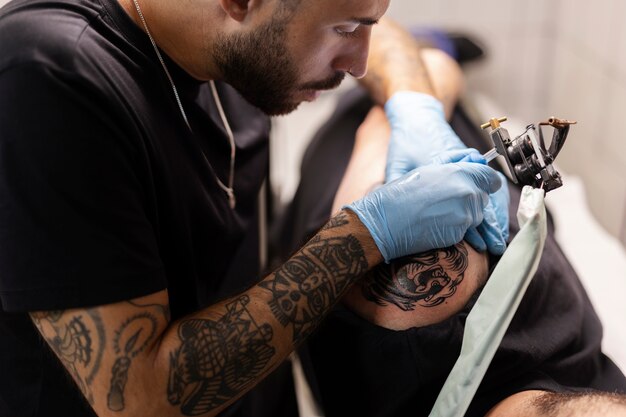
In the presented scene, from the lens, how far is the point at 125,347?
89cm

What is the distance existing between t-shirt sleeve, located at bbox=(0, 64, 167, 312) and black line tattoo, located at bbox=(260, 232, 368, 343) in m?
0.22

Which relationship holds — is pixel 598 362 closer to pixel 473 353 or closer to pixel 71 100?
pixel 473 353

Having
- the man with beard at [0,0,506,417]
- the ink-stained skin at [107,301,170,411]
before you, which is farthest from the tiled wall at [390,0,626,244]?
the ink-stained skin at [107,301,170,411]

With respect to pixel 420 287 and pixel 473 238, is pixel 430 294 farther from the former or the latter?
pixel 473 238

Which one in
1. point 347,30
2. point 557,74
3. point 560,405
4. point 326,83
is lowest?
point 557,74

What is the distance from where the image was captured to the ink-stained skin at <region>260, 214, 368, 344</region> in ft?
3.24

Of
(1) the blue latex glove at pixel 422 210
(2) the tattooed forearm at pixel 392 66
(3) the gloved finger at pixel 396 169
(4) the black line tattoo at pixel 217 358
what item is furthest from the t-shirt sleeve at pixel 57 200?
(2) the tattooed forearm at pixel 392 66

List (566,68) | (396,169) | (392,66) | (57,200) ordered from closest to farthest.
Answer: (57,200)
(396,169)
(392,66)
(566,68)

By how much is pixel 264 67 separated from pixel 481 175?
377 millimetres

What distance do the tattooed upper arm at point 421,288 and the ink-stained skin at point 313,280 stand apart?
6cm

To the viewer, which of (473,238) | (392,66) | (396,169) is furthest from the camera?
(392,66)

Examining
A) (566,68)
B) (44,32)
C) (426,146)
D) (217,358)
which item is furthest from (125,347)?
(566,68)

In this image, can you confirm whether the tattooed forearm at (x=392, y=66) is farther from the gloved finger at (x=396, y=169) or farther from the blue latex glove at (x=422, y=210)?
the blue latex glove at (x=422, y=210)

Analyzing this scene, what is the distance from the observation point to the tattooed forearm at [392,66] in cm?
148
